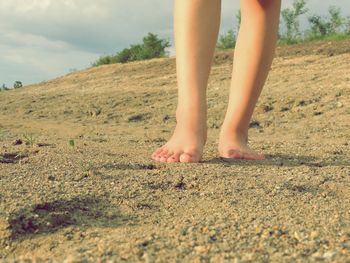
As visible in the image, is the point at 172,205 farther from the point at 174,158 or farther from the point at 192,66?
the point at 192,66

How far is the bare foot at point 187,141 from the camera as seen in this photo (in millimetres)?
2182

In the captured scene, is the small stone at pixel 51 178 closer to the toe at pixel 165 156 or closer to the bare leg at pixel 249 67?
the toe at pixel 165 156

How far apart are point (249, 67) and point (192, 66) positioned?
29cm

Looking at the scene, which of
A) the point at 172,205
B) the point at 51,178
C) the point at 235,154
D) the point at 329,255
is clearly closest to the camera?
the point at 329,255

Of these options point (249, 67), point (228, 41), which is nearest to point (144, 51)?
point (228, 41)

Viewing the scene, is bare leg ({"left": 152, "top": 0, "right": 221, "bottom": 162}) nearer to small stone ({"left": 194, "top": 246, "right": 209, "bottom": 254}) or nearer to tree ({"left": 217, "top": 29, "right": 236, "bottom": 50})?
small stone ({"left": 194, "top": 246, "right": 209, "bottom": 254})

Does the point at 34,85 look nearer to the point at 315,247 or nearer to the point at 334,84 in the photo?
the point at 334,84

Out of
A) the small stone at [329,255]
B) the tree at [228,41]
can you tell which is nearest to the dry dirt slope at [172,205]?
the small stone at [329,255]

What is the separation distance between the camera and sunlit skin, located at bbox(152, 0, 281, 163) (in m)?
2.20

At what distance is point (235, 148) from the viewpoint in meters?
2.36

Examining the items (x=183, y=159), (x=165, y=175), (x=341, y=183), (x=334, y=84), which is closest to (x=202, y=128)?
(x=183, y=159)

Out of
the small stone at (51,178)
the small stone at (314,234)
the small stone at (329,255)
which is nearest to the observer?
the small stone at (329,255)

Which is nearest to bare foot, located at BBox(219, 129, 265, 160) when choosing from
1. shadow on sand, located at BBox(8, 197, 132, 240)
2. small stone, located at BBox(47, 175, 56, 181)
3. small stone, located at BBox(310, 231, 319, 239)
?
small stone, located at BBox(47, 175, 56, 181)

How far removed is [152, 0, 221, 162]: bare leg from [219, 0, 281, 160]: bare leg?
195 millimetres
